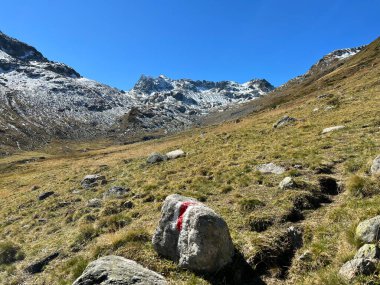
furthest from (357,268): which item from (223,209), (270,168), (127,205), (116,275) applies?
(127,205)

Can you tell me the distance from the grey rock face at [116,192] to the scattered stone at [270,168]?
10.8 meters

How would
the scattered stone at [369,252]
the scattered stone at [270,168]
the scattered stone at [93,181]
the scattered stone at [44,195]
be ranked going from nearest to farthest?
the scattered stone at [369,252] → the scattered stone at [270,168] → the scattered stone at [93,181] → the scattered stone at [44,195]

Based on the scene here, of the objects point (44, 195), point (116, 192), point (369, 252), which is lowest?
point (369, 252)

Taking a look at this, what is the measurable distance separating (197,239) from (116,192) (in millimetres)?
17464

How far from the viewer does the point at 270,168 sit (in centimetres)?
2322

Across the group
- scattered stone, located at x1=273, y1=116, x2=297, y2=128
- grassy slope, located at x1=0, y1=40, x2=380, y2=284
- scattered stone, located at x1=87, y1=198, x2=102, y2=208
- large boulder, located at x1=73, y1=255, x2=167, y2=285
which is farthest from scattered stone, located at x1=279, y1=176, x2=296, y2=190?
scattered stone, located at x1=273, y1=116, x2=297, y2=128

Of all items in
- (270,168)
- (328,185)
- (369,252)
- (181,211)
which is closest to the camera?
(369,252)

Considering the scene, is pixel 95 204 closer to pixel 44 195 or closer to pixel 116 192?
pixel 116 192

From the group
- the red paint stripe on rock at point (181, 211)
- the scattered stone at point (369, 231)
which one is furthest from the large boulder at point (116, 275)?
the scattered stone at point (369, 231)

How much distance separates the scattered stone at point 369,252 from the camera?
9.42 metres

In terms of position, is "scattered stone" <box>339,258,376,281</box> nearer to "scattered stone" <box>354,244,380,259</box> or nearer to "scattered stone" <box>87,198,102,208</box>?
"scattered stone" <box>354,244,380,259</box>

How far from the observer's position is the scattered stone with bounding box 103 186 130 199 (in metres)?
27.2

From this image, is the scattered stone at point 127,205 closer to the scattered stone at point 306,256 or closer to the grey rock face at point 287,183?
the grey rock face at point 287,183

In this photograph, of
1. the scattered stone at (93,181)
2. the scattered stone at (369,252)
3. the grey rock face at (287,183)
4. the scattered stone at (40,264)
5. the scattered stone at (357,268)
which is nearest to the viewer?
the scattered stone at (357,268)
